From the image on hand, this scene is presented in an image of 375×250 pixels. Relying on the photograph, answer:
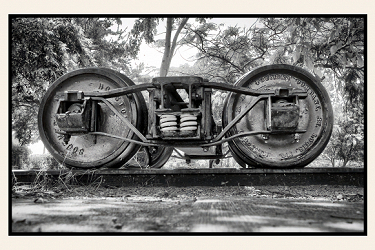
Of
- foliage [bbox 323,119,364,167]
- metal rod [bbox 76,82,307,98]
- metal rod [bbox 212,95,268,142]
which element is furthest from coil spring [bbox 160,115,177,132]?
foliage [bbox 323,119,364,167]

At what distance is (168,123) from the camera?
2854mm

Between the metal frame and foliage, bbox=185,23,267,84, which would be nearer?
the metal frame

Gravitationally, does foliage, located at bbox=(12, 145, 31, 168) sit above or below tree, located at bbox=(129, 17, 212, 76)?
below

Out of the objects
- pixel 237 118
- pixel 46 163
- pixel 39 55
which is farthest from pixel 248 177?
pixel 46 163

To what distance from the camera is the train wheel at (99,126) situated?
327 centimetres

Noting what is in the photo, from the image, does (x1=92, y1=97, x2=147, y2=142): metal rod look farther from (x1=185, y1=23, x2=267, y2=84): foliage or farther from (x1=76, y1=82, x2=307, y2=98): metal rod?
(x1=185, y1=23, x2=267, y2=84): foliage

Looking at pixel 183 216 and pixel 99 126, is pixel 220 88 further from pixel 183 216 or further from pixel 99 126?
pixel 183 216

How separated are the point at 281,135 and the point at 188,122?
112cm

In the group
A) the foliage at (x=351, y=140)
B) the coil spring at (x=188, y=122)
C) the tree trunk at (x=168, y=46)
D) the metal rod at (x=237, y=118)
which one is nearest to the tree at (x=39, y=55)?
the tree trunk at (x=168, y=46)

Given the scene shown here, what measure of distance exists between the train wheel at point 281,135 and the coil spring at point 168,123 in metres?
0.70

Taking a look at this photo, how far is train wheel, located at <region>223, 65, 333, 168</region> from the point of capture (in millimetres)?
3158

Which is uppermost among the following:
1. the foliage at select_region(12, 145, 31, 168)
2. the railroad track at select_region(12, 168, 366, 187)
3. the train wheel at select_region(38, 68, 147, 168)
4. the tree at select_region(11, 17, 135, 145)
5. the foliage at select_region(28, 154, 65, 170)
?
the tree at select_region(11, 17, 135, 145)

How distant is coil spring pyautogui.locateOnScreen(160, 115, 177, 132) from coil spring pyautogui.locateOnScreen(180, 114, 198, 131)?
71 millimetres

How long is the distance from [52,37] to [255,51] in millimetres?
5030
